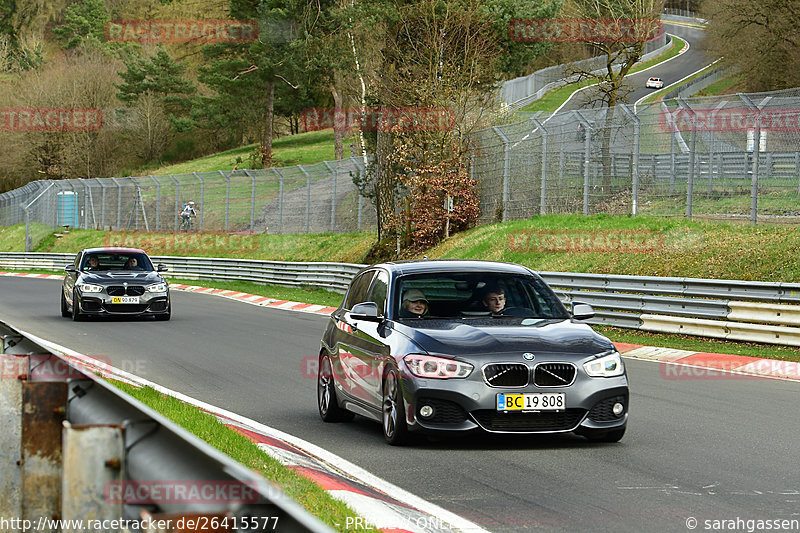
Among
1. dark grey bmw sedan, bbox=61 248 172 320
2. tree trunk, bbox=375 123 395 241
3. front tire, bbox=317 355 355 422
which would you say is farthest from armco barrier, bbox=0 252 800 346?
tree trunk, bbox=375 123 395 241

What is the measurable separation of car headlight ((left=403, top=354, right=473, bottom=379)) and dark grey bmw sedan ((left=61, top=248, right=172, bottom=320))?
1525cm

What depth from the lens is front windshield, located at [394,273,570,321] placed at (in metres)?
9.94

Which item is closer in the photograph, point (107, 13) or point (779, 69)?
point (779, 69)

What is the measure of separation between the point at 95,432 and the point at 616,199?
24.8 m

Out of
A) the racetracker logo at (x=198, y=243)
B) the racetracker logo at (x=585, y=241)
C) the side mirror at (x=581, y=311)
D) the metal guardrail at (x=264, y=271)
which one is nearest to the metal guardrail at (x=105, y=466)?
the side mirror at (x=581, y=311)

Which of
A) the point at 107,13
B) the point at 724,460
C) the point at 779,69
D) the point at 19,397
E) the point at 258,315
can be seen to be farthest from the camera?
the point at 107,13

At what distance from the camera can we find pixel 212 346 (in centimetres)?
1825

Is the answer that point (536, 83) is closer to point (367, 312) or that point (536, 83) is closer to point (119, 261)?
point (119, 261)

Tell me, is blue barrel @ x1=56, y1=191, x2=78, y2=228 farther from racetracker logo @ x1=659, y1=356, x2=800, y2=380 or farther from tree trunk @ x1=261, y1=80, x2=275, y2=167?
racetracker logo @ x1=659, y1=356, x2=800, y2=380

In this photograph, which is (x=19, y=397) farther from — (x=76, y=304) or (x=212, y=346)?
(x=76, y=304)

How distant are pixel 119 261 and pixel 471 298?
51.1 feet

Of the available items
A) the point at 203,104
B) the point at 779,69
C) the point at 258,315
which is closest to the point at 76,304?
the point at 258,315

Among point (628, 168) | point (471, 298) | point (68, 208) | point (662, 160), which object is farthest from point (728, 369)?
point (68, 208)

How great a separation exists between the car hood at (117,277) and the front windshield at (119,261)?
28cm
